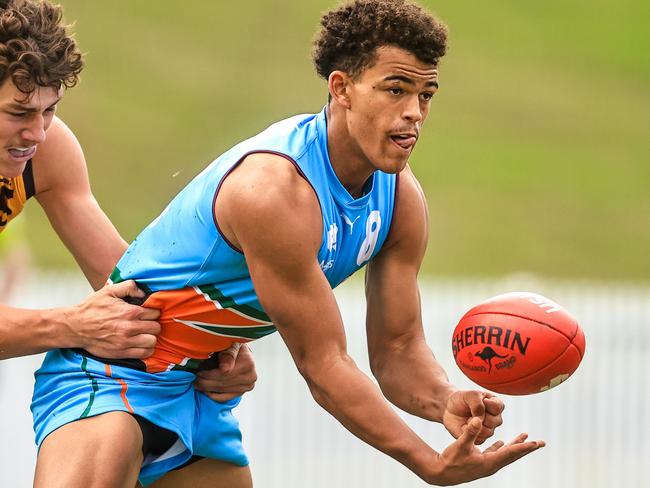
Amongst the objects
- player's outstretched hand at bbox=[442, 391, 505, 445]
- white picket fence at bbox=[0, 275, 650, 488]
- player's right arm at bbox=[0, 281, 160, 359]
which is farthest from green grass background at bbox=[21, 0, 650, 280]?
player's outstretched hand at bbox=[442, 391, 505, 445]

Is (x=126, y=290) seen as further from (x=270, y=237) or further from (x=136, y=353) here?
(x=270, y=237)

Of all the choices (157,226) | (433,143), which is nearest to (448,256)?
(433,143)

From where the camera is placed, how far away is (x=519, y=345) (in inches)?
190

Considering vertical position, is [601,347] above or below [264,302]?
above

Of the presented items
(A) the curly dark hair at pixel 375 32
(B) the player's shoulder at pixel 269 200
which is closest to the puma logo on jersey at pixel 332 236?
(B) the player's shoulder at pixel 269 200

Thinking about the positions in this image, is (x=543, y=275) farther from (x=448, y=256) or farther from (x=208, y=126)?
(x=208, y=126)

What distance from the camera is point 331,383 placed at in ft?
15.4

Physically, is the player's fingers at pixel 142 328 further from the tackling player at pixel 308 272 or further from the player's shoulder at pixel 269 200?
the player's shoulder at pixel 269 200

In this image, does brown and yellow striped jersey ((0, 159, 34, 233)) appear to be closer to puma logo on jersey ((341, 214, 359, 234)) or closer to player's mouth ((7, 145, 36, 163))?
player's mouth ((7, 145, 36, 163))

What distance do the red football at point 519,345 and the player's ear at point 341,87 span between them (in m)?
1.00

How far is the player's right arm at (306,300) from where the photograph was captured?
14.9 feet

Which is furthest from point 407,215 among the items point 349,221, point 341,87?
point 341,87

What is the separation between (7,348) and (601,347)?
22.7 feet

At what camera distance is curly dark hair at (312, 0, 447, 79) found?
4645 mm
